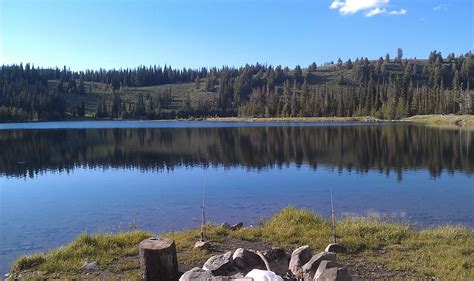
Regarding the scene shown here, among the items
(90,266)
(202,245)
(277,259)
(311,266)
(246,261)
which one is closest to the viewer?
(311,266)

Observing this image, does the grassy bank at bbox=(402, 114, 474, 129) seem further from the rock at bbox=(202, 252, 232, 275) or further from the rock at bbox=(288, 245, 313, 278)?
the rock at bbox=(202, 252, 232, 275)

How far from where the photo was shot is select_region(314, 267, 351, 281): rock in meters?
10.0

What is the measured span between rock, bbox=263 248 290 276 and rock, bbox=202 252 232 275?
127 cm

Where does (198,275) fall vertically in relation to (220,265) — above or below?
above

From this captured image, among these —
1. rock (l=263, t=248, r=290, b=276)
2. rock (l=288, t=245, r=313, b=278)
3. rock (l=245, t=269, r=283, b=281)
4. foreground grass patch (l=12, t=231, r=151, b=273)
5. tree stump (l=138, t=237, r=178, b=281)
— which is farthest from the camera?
foreground grass patch (l=12, t=231, r=151, b=273)

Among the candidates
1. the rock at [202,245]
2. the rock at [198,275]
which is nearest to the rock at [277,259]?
the rock at [198,275]

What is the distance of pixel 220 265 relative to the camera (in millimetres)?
11695

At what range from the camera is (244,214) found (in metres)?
26.4

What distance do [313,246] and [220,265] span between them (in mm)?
4738

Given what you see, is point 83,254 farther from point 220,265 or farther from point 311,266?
point 311,266

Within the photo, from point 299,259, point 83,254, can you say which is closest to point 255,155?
point 83,254

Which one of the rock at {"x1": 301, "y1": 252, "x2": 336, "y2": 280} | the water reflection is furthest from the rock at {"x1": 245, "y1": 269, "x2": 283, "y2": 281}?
the water reflection

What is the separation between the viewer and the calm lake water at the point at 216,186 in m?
25.2

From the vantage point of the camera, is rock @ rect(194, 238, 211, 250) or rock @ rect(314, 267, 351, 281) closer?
rock @ rect(314, 267, 351, 281)
